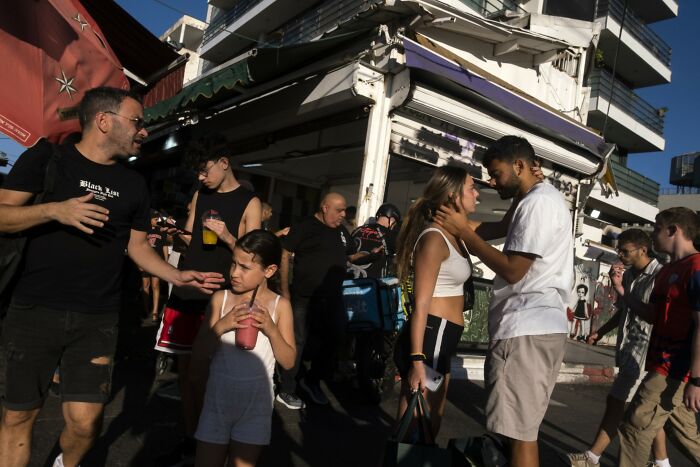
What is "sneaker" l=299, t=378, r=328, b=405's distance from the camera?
456 centimetres

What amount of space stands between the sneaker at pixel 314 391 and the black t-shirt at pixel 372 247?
1.31m

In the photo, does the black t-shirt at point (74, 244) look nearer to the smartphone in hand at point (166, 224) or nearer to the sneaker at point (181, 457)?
the sneaker at point (181, 457)

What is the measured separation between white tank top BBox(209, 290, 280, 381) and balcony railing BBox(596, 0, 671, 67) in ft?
80.4

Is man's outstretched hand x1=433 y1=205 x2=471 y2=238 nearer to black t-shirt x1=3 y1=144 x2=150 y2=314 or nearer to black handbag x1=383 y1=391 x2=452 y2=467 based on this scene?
black handbag x1=383 y1=391 x2=452 y2=467

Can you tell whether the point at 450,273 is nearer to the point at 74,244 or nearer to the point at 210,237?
the point at 210,237

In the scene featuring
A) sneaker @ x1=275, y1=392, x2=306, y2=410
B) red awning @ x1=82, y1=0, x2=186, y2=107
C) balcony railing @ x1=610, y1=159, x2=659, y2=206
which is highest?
balcony railing @ x1=610, y1=159, x2=659, y2=206

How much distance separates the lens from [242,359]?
225cm

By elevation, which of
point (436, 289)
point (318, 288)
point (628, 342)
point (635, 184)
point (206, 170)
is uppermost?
point (635, 184)

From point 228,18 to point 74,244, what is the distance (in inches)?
829

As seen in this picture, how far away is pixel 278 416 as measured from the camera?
4059 mm

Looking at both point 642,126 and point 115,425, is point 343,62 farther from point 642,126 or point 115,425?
point 642,126

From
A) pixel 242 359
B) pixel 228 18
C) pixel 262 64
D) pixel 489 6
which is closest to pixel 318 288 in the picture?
pixel 242 359

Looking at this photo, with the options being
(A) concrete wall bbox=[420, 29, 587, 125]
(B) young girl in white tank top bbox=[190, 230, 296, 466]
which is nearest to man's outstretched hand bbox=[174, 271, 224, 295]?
(B) young girl in white tank top bbox=[190, 230, 296, 466]

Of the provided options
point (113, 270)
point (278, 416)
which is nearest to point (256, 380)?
point (113, 270)
